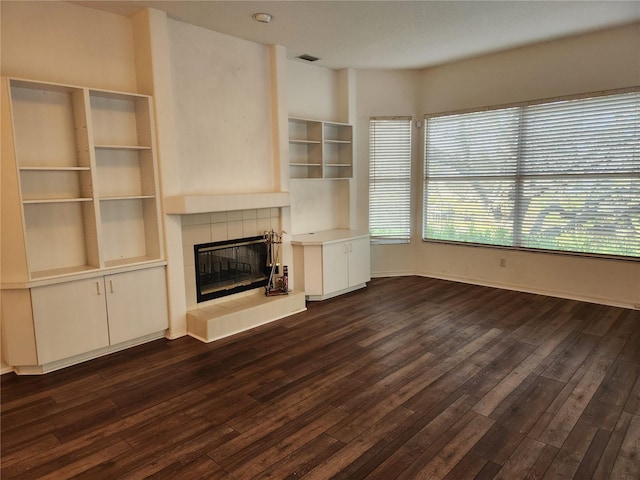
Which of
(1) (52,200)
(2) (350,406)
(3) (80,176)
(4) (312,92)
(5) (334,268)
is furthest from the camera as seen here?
(4) (312,92)

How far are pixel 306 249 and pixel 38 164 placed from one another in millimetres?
2729

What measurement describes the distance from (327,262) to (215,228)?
1.41 metres

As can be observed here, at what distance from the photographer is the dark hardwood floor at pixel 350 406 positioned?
221 cm

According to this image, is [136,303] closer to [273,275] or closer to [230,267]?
[230,267]

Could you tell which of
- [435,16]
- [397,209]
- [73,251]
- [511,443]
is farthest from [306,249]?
[511,443]

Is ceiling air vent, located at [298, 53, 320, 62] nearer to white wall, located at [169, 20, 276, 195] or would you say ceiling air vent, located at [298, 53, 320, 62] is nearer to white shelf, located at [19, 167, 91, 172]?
white wall, located at [169, 20, 276, 195]

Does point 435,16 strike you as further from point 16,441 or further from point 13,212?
point 16,441

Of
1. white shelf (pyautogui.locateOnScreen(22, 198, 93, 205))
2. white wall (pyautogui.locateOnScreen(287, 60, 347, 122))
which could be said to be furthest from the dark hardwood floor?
white wall (pyautogui.locateOnScreen(287, 60, 347, 122))

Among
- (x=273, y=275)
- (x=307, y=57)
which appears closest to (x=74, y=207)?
(x=273, y=275)

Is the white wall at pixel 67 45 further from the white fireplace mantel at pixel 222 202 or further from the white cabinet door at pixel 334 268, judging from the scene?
the white cabinet door at pixel 334 268

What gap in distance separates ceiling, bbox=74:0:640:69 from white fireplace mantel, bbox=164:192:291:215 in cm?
161

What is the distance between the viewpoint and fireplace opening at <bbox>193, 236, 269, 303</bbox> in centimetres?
426

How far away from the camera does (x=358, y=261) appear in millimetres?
5426

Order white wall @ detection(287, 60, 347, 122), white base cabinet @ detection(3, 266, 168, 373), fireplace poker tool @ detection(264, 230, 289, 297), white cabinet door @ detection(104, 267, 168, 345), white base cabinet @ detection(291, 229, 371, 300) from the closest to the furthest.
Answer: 1. white base cabinet @ detection(3, 266, 168, 373)
2. white cabinet door @ detection(104, 267, 168, 345)
3. fireplace poker tool @ detection(264, 230, 289, 297)
4. white base cabinet @ detection(291, 229, 371, 300)
5. white wall @ detection(287, 60, 347, 122)
